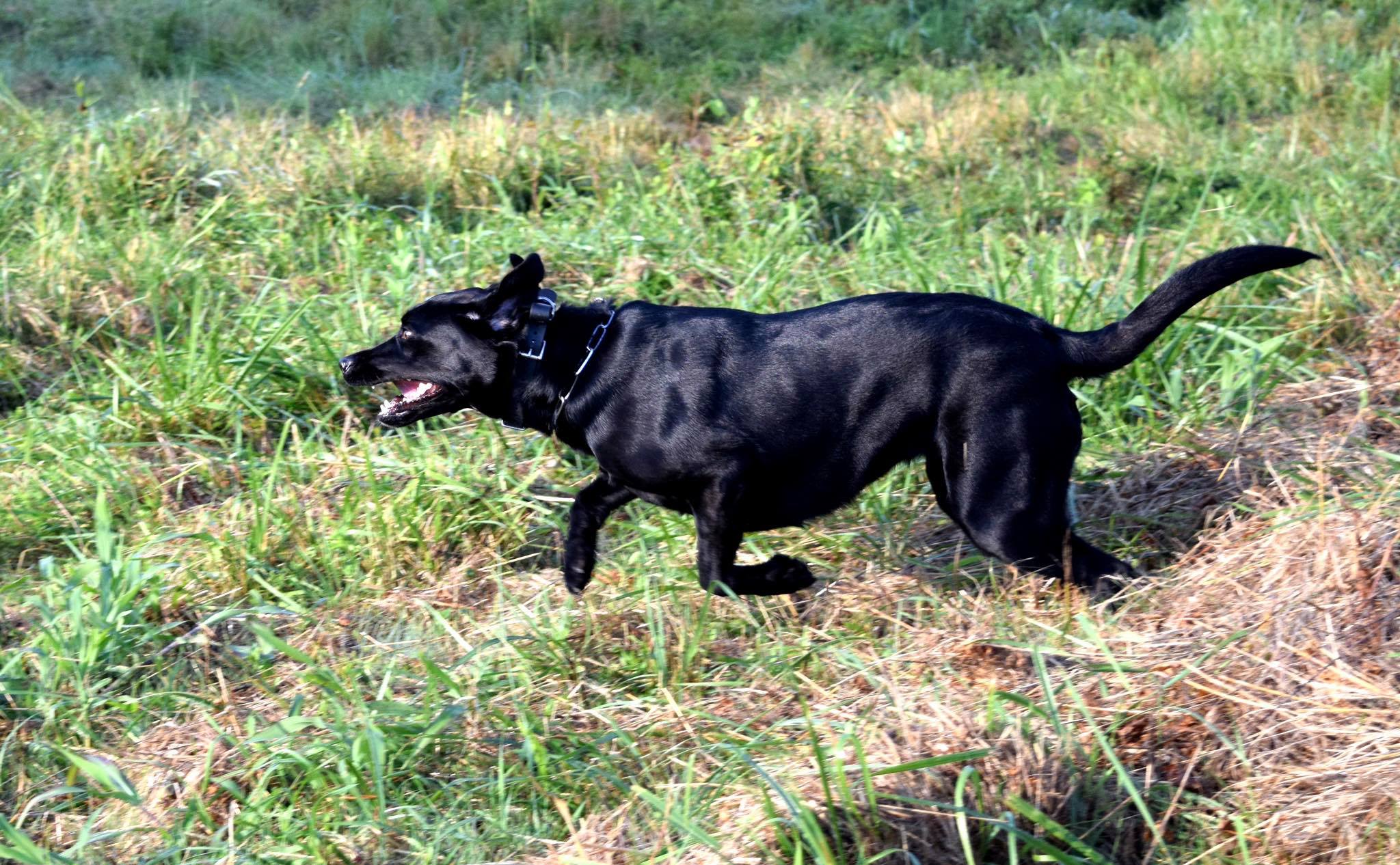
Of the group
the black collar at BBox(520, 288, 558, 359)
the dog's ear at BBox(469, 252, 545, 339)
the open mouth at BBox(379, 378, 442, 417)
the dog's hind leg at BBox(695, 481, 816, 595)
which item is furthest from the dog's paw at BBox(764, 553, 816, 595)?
the open mouth at BBox(379, 378, 442, 417)

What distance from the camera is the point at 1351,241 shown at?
5.86 m

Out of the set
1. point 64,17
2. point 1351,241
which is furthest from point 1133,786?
point 64,17

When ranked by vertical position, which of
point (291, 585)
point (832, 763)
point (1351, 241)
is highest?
point (1351, 241)

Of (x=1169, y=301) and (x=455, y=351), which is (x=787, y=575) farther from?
(x=1169, y=301)

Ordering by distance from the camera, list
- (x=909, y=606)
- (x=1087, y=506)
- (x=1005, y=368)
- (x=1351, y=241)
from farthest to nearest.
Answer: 1. (x=1351, y=241)
2. (x=1087, y=506)
3. (x=909, y=606)
4. (x=1005, y=368)

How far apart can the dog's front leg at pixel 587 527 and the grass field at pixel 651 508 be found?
86 millimetres

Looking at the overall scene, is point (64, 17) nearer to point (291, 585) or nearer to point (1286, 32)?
point (291, 585)

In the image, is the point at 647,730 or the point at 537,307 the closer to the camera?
the point at 647,730

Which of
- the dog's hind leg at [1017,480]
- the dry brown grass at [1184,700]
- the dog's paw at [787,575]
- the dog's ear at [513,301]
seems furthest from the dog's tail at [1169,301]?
the dog's ear at [513,301]

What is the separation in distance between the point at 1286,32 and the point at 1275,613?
649 centimetres

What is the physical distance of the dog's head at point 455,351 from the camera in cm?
393

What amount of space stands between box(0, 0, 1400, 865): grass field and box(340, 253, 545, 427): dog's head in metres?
0.40

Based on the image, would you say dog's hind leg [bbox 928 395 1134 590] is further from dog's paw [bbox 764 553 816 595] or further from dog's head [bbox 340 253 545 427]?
dog's head [bbox 340 253 545 427]

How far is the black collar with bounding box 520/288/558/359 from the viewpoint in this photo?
393cm
